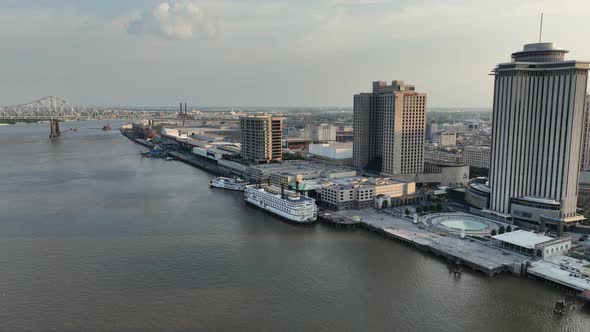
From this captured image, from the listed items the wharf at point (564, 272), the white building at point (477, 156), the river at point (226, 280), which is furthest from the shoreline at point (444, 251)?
the white building at point (477, 156)

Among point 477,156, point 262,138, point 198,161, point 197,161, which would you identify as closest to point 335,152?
point 262,138

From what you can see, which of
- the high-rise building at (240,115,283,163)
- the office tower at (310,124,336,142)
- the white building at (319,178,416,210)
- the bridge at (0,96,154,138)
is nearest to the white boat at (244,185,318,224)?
the white building at (319,178,416,210)

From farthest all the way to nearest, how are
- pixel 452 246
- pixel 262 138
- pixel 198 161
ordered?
pixel 198 161, pixel 262 138, pixel 452 246

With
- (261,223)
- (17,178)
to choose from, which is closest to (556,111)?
(261,223)

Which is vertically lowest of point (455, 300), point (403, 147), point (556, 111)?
point (455, 300)

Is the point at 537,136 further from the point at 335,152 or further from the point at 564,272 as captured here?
the point at 335,152

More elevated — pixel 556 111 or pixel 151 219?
pixel 556 111

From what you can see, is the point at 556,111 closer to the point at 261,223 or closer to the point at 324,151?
the point at 261,223
